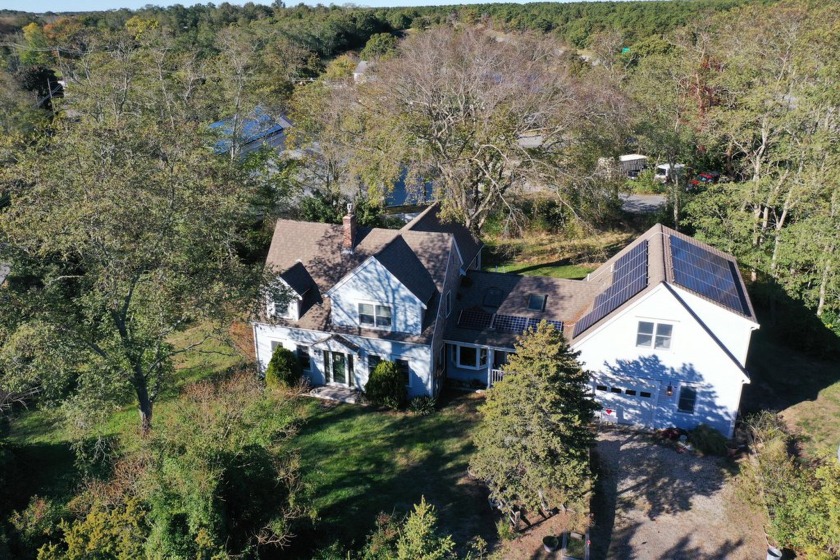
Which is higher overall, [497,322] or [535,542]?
[497,322]

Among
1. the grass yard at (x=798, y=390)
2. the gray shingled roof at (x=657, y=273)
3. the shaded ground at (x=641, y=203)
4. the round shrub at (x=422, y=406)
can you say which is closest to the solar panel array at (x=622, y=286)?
the gray shingled roof at (x=657, y=273)

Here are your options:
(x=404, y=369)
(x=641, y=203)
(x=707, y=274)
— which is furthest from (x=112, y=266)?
(x=641, y=203)

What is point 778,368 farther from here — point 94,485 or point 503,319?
point 94,485

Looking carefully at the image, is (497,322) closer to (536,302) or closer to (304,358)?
(536,302)

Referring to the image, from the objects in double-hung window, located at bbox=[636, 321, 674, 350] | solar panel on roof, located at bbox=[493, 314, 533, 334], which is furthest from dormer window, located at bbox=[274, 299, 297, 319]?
double-hung window, located at bbox=[636, 321, 674, 350]

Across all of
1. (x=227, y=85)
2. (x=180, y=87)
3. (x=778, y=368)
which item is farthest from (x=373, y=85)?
(x=778, y=368)
